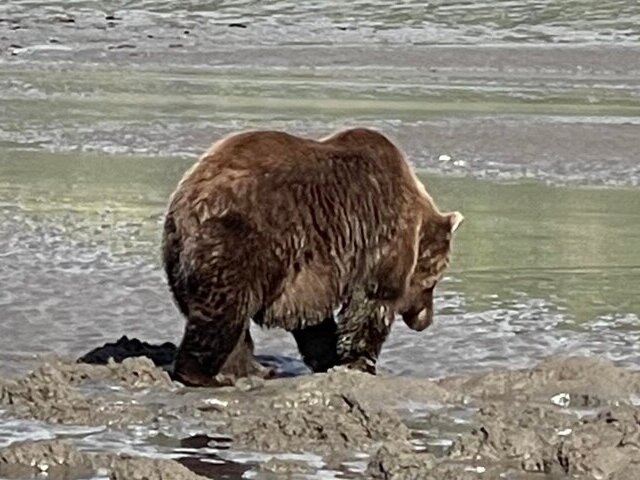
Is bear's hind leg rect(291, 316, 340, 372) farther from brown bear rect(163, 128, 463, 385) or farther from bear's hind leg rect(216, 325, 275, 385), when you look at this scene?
bear's hind leg rect(216, 325, 275, 385)

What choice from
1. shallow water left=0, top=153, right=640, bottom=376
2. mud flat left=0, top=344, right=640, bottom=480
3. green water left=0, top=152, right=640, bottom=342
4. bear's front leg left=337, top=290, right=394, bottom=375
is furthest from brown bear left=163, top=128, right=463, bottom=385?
green water left=0, top=152, right=640, bottom=342

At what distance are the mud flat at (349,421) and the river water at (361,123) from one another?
82cm

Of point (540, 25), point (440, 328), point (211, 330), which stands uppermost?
point (211, 330)

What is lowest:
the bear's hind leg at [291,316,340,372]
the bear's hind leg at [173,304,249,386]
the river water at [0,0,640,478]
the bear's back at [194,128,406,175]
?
the river water at [0,0,640,478]

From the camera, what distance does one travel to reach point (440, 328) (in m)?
9.82

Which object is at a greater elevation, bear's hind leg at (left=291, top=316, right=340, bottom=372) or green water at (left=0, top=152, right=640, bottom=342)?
bear's hind leg at (left=291, top=316, right=340, bottom=372)

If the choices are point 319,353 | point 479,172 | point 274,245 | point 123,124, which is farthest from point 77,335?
point 123,124

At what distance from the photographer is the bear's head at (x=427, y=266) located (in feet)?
27.8

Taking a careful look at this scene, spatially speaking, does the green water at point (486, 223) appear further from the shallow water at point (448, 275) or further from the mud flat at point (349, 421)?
the mud flat at point (349, 421)

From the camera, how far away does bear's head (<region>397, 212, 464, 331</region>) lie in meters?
8.48

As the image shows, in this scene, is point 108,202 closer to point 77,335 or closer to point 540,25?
point 77,335

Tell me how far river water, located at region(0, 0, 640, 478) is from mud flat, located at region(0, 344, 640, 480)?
0.82m

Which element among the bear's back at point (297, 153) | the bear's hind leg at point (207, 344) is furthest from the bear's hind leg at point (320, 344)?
the bear's back at point (297, 153)

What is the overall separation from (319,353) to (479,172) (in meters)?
8.48
